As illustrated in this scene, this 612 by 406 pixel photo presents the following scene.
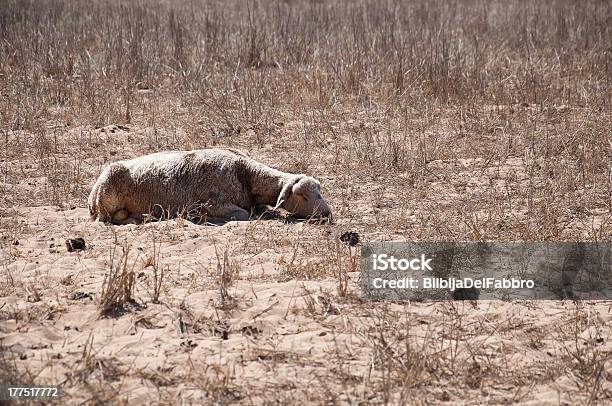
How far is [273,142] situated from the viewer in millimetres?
9594

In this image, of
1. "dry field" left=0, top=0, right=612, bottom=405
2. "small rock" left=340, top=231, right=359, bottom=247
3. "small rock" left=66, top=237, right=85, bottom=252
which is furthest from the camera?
"small rock" left=340, top=231, right=359, bottom=247

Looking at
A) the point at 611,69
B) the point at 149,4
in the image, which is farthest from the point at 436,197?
the point at 149,4

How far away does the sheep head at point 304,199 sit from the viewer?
281 inches

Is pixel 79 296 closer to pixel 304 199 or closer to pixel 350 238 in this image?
pixel 350 238

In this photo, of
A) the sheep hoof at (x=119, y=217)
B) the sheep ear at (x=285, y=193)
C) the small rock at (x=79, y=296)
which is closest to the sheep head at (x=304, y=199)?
the sheep ear at (x=285, y=193)

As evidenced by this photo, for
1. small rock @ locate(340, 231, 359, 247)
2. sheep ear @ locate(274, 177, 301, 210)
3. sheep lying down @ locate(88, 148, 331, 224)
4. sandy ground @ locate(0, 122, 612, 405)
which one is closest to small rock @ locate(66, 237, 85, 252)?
sandy ground @ locate(0, 122, 612, 405)

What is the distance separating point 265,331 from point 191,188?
262cm

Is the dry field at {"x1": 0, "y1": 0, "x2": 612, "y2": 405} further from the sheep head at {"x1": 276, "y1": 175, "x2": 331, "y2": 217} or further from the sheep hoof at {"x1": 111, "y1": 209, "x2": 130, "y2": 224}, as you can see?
the sheep hoof at {"x1": 111, "y1": 209, "x2": 130, "y2": 224}

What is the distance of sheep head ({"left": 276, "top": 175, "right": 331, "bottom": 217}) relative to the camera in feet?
23.4

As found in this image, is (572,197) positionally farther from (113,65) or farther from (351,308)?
(113,65)

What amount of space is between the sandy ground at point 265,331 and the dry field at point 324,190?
0.06 ft

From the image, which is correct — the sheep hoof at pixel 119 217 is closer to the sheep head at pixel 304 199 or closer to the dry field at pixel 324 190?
the dry field at pixel 324 190

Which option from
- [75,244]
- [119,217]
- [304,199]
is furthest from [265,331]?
[119,217]

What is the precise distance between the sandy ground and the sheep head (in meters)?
0.22
